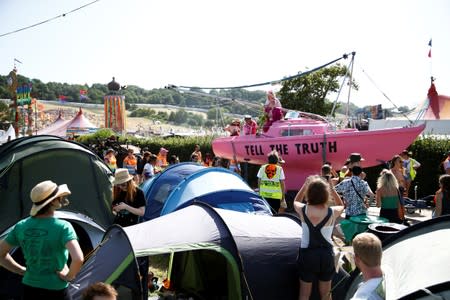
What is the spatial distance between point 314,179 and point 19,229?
102 inches

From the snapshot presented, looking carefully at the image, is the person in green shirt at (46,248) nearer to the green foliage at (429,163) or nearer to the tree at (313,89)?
the green foliage at (429,163)

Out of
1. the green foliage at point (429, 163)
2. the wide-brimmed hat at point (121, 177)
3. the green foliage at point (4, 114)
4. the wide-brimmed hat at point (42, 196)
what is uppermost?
the green foliage at point (4, 114)

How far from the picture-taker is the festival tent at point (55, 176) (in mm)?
6574

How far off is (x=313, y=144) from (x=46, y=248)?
413 inches

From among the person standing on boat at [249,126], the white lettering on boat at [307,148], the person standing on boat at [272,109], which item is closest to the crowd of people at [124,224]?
the white lettering on boat at [307,148]

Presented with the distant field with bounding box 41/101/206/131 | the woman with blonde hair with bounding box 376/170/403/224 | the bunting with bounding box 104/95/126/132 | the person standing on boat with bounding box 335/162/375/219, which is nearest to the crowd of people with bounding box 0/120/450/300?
the woman with blonde hair with bounding box 376/170/403/224

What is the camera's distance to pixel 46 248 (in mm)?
3561

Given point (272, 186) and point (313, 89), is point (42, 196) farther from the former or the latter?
point (313, 89)

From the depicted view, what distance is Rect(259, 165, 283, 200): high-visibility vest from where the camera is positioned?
8031 mm

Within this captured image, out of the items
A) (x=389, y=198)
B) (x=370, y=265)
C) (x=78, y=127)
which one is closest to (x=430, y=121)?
(x=389, y=198)

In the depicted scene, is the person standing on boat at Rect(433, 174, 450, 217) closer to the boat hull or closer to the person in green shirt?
the person in green shirt

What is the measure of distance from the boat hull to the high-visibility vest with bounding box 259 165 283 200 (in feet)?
17.3

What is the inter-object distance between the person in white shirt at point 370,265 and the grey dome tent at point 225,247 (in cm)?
142

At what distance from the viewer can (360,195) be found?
677 cm
